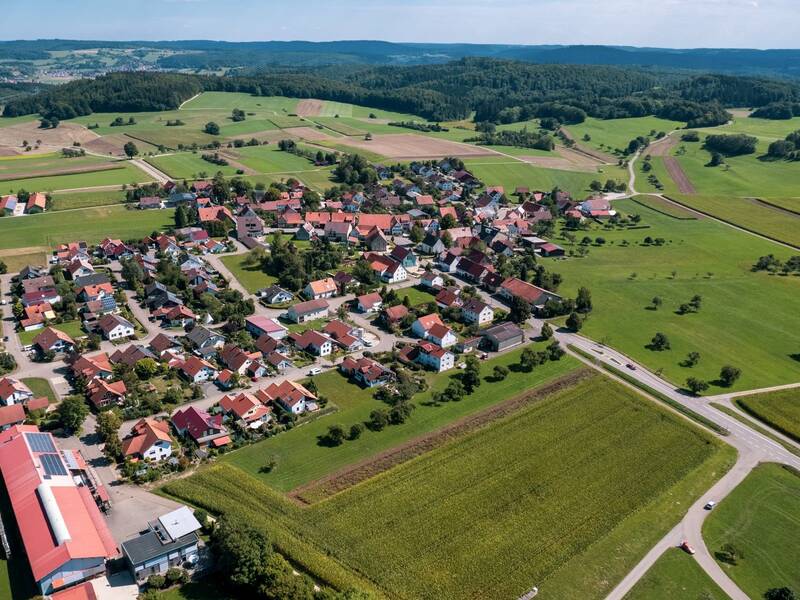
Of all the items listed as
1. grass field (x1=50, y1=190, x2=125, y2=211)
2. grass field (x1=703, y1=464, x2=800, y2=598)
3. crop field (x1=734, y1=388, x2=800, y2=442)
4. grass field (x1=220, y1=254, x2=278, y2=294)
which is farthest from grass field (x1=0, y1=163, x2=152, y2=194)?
grass field (x1=703, y1=464, x2=800, y2=598)

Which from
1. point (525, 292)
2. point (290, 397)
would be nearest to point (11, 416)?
point (290, 397)

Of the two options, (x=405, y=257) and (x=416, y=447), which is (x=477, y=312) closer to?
(x=405, y=257)

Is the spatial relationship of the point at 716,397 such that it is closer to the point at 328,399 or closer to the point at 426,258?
the point at 328,399

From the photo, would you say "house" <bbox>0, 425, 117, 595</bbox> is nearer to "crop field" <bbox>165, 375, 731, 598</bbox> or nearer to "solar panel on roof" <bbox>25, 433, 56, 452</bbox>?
"solar panel on roof" <bbox>25, 433, 56, 452</bbox>

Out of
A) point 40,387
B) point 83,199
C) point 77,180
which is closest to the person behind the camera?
point 40,387

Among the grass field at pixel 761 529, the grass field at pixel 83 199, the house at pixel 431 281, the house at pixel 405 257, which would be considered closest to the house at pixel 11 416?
the house at pixel 431 281
